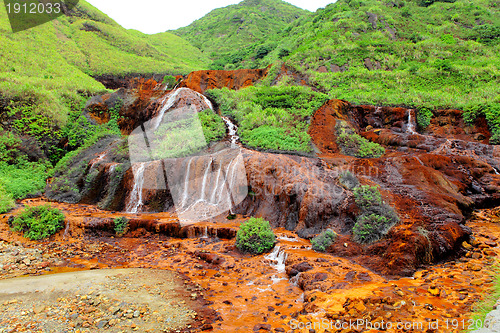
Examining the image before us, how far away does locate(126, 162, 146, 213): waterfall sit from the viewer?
13455 mm

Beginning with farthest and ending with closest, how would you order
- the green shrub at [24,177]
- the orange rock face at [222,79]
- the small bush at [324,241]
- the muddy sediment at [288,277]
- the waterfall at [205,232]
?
the orange rock face at [222,79], the green shrub at [24,177], the waterfall at [205,232], the small bush at [324,241], the muddy sediment at [288,277]

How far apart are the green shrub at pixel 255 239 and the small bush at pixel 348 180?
12.9 ft

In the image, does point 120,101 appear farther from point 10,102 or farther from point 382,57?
point 382,57

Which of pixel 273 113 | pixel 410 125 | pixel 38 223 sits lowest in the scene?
pixel 38 223

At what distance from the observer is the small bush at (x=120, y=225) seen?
10.8 meters

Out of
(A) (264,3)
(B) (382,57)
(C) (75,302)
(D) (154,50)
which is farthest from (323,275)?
(A) (264,3)

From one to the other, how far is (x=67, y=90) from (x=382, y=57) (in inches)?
1106

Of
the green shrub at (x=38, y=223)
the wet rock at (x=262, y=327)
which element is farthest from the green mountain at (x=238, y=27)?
the wet rock at (x=262, y=327)

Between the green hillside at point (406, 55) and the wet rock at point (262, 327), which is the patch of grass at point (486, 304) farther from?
the green hillside at point (406, 55)

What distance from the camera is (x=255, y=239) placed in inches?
356

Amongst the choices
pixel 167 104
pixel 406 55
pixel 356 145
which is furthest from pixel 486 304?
pixel 406 55

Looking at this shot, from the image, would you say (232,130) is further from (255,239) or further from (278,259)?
(278,259)

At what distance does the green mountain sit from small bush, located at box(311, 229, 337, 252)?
40980 millimetres

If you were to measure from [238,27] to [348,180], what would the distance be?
61.9 m
